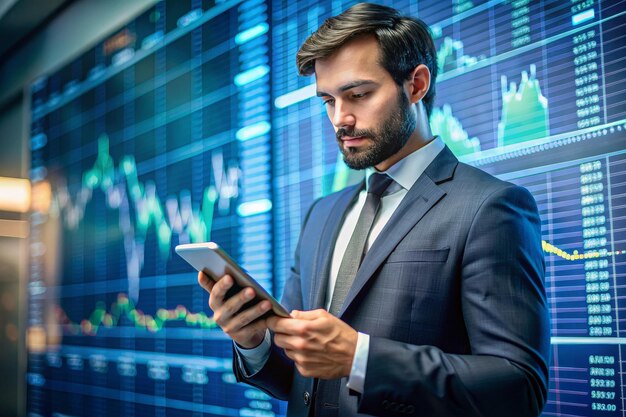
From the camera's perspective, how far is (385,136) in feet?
5.19

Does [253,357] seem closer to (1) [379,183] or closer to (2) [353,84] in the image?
(1) [379,183]

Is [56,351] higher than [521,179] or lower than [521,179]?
lower

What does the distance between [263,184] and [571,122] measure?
1364mm

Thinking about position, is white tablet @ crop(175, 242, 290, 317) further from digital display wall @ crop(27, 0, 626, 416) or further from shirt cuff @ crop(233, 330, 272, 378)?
digital display wall @ crop(27, 0, 626, 416)

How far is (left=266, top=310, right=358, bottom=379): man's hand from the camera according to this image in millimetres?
1243

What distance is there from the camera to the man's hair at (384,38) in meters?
1.60

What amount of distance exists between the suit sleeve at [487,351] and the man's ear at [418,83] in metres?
0.41

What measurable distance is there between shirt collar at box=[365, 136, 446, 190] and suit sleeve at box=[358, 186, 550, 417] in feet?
0.91

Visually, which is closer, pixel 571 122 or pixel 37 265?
pixel 571 122

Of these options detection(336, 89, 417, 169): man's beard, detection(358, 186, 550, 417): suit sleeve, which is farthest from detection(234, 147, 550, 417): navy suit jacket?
detection(336, 89, 417, 169): man's beard

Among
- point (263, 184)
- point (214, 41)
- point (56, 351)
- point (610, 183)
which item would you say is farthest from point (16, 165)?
point (610, 183)

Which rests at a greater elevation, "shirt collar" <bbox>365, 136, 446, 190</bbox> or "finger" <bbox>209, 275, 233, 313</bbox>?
"shirt collar" <bbox>365, 136, 446, 190</bbox>

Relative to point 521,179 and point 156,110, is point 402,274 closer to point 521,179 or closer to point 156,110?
point 521,179

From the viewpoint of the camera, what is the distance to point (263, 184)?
2711mm
